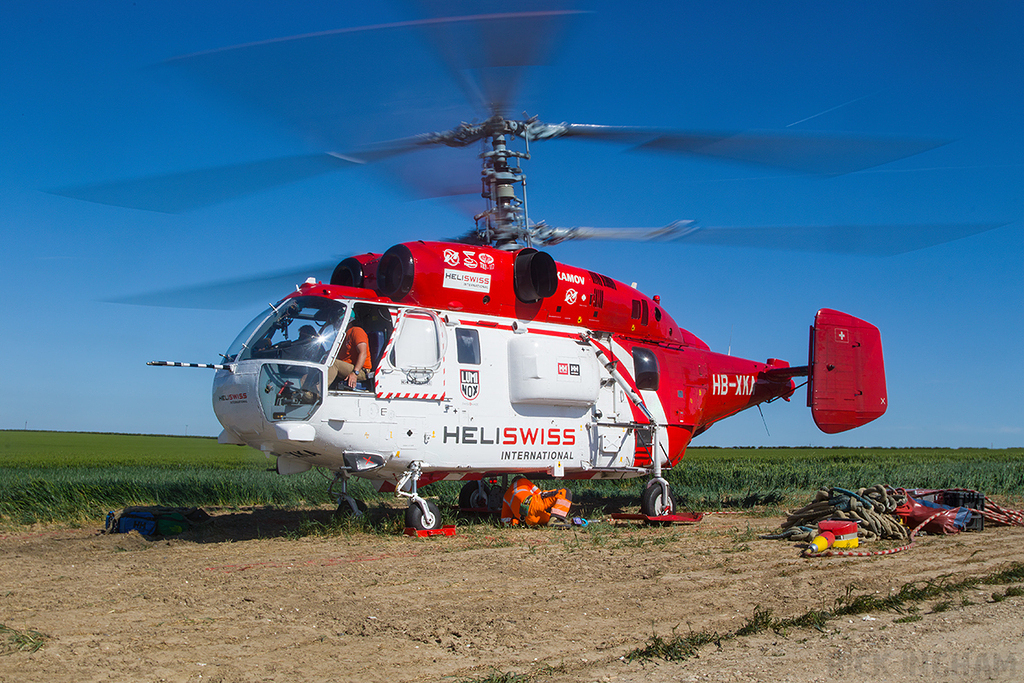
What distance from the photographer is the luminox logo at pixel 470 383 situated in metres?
10.7

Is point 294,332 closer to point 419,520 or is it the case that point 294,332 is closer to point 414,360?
point 414,360

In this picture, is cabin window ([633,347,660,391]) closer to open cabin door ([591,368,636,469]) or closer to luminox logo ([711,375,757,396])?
open cabin door ([591,368,636,469])

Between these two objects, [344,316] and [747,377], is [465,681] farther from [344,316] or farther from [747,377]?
[747,377]

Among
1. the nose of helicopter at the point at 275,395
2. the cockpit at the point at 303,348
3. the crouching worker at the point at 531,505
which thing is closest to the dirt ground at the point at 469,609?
the crouching worker at the point at 531,505

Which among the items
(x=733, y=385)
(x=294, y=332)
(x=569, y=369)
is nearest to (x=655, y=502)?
(x=569, y=369)

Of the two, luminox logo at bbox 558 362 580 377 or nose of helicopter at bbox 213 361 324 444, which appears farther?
luminox logo at bbox 558 362 580 377

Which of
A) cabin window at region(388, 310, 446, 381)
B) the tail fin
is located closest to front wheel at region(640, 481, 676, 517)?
the tail fin

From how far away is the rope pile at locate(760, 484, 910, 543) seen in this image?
10078 millimetres

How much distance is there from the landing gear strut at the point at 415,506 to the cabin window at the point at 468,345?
1586 mm

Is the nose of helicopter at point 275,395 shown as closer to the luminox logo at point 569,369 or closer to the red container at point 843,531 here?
the luminox logo at point 569,369

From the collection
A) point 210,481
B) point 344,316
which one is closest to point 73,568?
point 344,316

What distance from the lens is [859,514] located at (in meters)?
10.3

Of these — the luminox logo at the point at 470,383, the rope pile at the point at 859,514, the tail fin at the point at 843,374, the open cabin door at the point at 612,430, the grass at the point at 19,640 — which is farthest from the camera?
the tail fin at the point at 843,374

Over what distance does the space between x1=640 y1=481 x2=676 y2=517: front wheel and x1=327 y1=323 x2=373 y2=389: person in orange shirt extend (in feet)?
17.2
